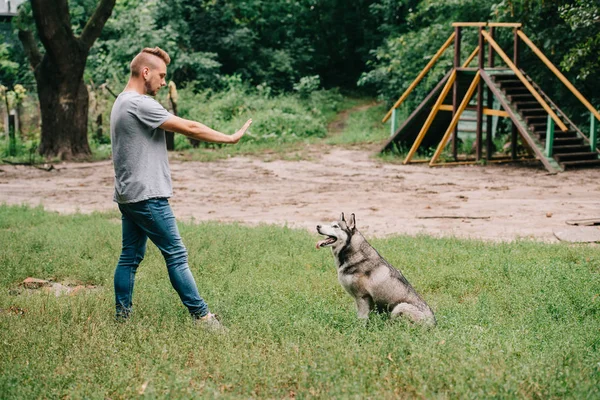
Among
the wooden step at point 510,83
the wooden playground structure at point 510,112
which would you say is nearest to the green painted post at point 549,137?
the wooden playground structure at point 510,112

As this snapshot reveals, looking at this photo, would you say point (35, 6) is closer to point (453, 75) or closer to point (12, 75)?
point (453, 75)

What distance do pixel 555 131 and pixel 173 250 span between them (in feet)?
47.8

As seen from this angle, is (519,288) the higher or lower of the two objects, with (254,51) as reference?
lower

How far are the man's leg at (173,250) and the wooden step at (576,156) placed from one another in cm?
1362

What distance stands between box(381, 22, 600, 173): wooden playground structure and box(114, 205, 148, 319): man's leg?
12.9m

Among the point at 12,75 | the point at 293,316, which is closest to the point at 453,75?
the point at 293,316

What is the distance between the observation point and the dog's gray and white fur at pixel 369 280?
5953 millimetres

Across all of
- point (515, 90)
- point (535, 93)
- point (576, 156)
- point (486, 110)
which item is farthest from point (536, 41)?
point (576, 156)

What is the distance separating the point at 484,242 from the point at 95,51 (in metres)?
25.6

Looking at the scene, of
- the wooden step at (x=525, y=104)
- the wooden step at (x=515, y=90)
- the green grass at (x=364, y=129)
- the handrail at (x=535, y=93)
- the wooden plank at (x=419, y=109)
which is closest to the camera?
the handrail at (x=535, y=93)

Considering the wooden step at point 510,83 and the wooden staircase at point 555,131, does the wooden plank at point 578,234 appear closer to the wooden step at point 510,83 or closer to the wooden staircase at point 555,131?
the wooden staircase at point 555,131

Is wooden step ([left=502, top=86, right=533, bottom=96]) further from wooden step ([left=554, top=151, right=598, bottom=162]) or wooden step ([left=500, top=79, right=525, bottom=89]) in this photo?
wooden step ([left=554, top=151, right=598, bottom=162])

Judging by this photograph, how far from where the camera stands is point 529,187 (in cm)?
1545

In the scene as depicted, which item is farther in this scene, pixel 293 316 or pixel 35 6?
pixel 35 6
